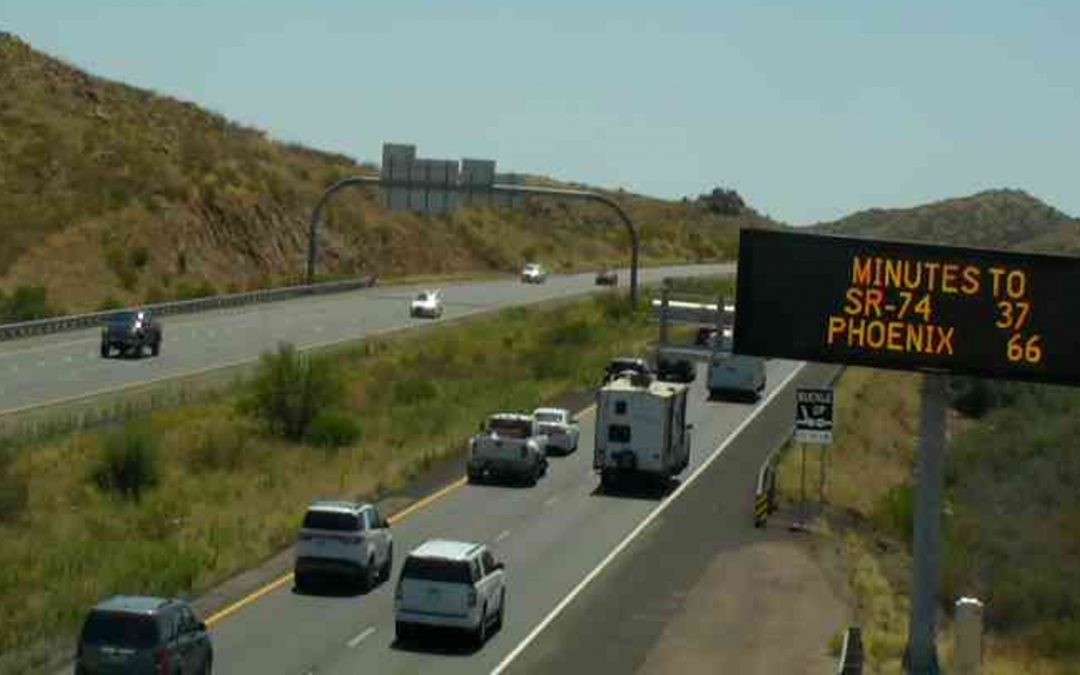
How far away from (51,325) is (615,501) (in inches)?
1565

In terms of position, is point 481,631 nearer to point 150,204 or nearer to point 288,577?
point 288,577

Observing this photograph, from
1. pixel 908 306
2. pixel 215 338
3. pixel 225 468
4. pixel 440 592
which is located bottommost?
pixel 225 468

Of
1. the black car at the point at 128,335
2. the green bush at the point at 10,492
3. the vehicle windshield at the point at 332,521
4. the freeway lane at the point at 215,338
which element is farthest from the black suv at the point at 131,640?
the black car at the point at 128,335

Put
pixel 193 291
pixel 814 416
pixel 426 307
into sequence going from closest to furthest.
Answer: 1. pixel 814 416
2. pixel 426 307
3. pixel 193 291

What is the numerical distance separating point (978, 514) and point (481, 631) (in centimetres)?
3036

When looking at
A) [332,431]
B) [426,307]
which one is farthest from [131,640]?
[426,307]

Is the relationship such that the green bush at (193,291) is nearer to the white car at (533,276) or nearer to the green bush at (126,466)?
the white car at (533,276)

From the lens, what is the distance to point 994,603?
44.5 m

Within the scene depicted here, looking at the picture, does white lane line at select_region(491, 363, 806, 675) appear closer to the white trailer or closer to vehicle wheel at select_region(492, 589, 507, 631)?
vehicle wheel at select_region(492, 589, 507, 631)

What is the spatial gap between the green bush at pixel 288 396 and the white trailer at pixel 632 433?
45.3 feet

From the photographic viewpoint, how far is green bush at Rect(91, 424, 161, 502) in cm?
5141

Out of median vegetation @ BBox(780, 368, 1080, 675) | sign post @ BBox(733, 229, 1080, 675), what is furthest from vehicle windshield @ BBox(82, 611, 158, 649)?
median vegetation @ BBox(780, 368, 1080, 675)

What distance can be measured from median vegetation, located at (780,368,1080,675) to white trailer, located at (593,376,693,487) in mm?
3793

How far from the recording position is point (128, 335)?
76.2 m
